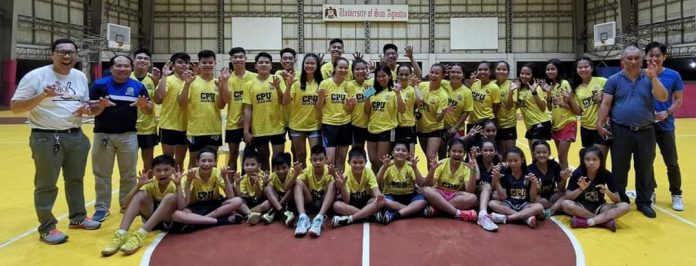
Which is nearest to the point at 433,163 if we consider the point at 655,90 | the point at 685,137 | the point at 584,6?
the point at 655,90

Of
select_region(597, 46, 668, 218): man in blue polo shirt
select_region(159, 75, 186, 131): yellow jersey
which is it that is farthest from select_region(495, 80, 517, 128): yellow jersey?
select_region(159, 75, 186, 131): yellow jersey

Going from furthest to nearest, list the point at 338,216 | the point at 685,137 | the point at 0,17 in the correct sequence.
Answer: the point at 0,17 → the point at 685,137 → the point at 338,216

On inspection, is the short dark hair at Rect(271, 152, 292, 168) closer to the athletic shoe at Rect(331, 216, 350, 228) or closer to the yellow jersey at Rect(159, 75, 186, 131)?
the athletic shoe at Rect(331, 216, 350, 228)

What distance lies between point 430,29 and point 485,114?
2427 centimetres

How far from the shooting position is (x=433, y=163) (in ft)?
18.0

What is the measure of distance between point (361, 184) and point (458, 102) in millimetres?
2074

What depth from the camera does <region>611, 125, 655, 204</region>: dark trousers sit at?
5668 millimetres

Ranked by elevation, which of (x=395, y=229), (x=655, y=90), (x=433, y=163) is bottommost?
(x=395, y=229)

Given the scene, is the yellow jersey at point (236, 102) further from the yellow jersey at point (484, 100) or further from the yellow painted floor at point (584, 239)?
the yellow jersey at point (484, 100)

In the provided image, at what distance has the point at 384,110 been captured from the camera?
243 inches

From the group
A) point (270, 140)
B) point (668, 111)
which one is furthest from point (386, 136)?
point (668, 111)

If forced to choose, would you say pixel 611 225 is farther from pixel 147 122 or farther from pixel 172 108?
pixel 147 122

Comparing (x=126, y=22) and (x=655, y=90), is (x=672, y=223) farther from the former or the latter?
(x=126, y=22)

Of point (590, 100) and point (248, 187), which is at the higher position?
point (590, 100)
